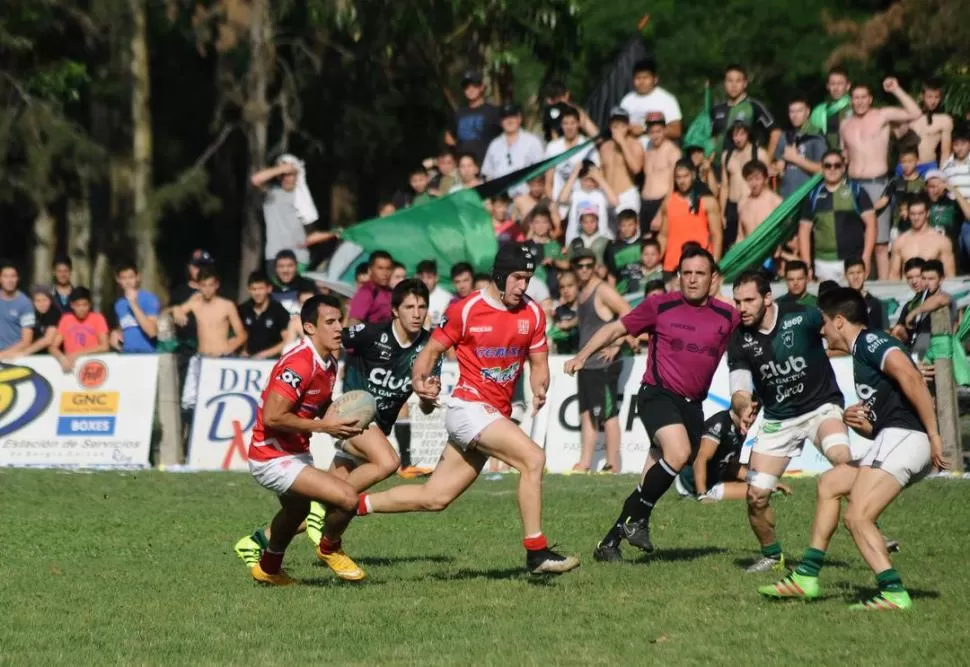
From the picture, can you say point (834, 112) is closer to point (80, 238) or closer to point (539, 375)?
point (539, 375)

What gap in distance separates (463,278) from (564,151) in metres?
3.12

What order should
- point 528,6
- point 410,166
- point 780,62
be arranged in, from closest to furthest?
point 528,6 < point 780,62 < point 410,166

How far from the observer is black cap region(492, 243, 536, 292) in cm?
1093

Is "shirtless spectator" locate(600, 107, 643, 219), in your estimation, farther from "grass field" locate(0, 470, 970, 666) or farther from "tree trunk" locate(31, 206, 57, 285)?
"tree trunk" locate(31, 206, 57, 285)

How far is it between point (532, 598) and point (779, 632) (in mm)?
1740

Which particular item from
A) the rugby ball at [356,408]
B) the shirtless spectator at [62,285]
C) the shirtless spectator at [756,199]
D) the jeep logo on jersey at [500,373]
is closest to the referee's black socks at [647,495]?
the jeep logo on jersey at [500,373]

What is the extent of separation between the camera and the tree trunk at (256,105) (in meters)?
30.9

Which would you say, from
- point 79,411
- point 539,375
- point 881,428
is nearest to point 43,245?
point 79,411

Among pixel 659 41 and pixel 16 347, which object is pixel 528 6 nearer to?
pixel 659 41

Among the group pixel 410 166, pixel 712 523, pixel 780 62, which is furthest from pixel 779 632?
pixel 410 166

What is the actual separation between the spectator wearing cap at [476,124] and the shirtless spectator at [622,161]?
85.1 inches

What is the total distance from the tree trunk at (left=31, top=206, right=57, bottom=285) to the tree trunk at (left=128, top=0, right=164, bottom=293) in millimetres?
2087

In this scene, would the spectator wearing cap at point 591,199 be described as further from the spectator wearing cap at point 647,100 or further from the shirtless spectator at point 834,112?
the shirtless spectator at point 834,112

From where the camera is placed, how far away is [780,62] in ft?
104
